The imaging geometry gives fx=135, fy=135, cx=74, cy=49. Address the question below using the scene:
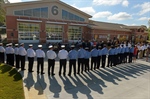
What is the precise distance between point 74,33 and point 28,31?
29.9 ft

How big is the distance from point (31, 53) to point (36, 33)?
15544 mm

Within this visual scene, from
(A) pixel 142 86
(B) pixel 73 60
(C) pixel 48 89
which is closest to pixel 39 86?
(C) pixel 48 89

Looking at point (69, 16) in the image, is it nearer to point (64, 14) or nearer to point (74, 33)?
point (64, 14)

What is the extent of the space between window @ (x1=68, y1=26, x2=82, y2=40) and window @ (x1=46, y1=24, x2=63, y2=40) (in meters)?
1.99

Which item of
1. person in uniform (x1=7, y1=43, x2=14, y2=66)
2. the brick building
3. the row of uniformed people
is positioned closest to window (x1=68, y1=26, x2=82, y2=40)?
the brick building

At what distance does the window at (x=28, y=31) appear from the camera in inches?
862

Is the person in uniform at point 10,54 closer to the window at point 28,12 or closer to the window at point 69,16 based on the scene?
the window at point 28,12

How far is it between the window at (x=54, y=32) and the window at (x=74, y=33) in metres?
1.99

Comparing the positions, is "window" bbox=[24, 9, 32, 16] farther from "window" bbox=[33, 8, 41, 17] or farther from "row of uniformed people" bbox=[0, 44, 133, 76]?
"row of uniformed people" bbox=[0, 44, 133, 76]

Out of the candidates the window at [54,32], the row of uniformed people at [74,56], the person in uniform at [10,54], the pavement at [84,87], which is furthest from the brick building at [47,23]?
the pavement at [84,87]

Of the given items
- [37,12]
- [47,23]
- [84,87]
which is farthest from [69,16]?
[84,87]

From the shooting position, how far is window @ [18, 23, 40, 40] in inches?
862

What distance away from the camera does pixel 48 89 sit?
6.15 metres

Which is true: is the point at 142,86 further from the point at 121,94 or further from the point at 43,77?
the point at 43,77
